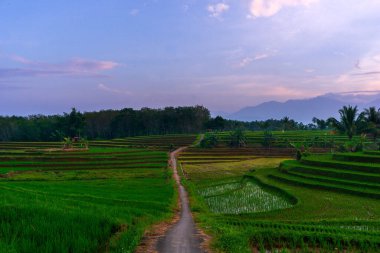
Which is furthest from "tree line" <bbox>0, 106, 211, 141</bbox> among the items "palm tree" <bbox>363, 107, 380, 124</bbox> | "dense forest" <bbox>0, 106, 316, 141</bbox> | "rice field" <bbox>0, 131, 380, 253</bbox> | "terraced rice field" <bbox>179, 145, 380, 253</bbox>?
"terraced rice field" <bbox>179, 145, 380, 253</bbox>

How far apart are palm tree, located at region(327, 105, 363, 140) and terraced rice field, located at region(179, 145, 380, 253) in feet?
40.3

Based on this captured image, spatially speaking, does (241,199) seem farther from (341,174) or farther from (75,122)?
(75,122)

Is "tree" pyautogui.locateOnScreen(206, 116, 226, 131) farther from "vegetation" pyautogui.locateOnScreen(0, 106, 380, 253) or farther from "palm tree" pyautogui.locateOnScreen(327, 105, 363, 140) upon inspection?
"palm tree" pyautogui.locateOnScreen(327, 105, 363, 140)

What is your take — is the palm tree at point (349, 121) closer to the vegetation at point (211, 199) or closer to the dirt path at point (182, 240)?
the vegetation at point (211, 199)

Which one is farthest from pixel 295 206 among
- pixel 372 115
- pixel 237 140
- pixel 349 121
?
pixel 237 140

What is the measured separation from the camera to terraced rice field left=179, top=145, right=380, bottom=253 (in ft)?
28.4

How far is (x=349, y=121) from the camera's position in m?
37.9

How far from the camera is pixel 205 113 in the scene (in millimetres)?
101938

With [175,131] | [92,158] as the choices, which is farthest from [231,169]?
[175,131]

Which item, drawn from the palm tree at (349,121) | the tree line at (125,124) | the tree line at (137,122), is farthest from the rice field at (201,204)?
the tree line at (137,122)

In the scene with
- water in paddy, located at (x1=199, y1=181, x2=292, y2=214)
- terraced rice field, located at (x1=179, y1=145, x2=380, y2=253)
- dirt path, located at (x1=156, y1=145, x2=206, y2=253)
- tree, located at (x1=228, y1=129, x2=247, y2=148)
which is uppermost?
tree, located at (x1=228, y1=129, x2=247, y2=148)

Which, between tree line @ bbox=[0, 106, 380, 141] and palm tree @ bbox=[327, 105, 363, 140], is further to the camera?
tree line @ bbox=[0, 106, 380, 141]

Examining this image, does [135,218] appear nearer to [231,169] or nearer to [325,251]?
[325,251]

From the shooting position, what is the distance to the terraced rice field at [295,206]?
341 inches
